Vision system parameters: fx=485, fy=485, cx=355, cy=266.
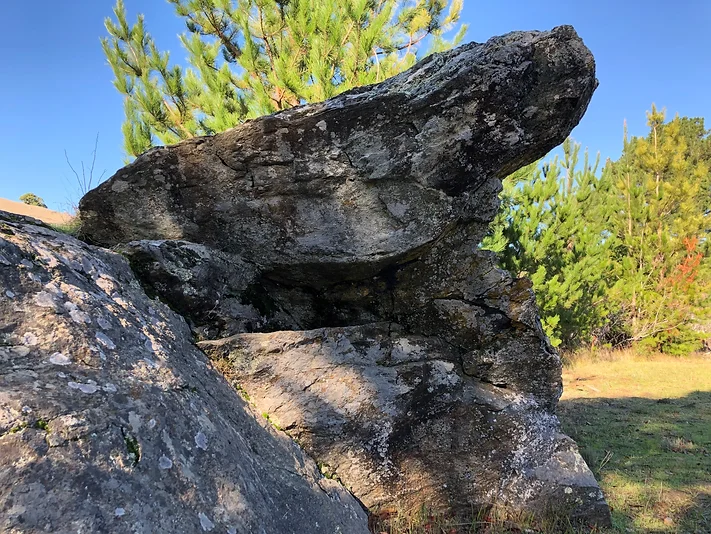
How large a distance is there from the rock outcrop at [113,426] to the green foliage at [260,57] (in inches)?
224

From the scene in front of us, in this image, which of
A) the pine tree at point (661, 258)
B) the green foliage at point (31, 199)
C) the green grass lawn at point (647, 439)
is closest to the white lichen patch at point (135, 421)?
the green grass lawn at point (647, 439)

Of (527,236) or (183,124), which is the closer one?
(183,124)

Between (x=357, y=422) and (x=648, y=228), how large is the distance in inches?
573

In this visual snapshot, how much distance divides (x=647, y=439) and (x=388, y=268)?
4335mm

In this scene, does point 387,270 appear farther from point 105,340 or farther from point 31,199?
point 31,199

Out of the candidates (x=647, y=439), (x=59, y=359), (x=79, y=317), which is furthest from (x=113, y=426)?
(x=647, y=439)

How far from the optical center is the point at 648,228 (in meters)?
14.7

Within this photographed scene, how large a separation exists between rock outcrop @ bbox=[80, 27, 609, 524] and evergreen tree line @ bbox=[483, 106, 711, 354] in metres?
6.83

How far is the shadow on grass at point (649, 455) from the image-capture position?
3752 mm

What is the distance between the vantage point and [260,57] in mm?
8250

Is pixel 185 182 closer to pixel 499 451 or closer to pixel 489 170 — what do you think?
pixel 489 170

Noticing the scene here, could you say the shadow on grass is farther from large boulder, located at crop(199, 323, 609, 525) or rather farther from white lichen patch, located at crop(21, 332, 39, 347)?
white lichen patch, located at crop(21, 332, 39, 347)

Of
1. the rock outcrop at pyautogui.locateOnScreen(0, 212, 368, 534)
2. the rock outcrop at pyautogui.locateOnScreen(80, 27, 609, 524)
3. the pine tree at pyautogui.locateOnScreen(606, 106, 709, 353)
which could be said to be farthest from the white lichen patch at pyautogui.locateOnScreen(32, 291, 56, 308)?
the pine tree at pyautogui.locateOnScreen(606, 106, 709, 353)

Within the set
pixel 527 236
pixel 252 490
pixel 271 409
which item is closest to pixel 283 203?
pixel 271 409
